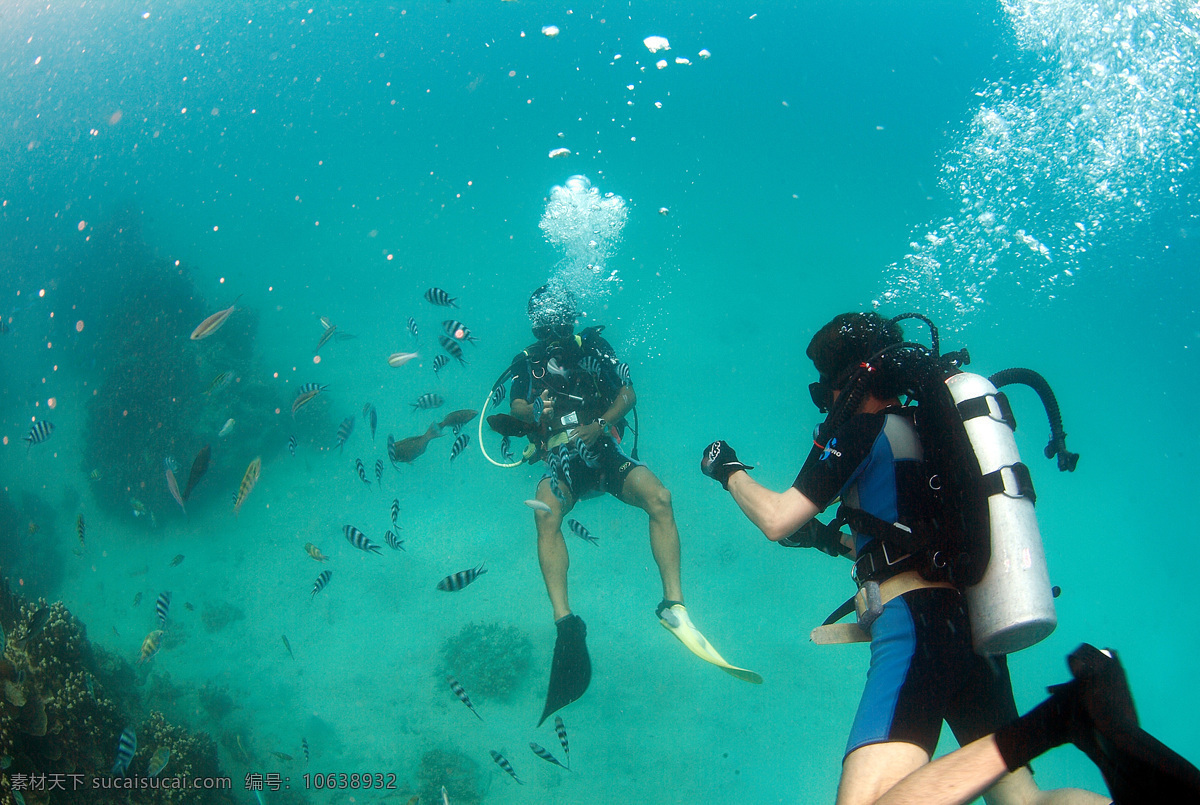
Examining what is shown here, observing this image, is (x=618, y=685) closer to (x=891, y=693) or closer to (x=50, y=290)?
(x=891, y=693)

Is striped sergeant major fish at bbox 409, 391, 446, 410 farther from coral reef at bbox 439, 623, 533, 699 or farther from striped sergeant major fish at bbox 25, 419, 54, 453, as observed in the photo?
coral reef at bbox 439, 623, 533, 699

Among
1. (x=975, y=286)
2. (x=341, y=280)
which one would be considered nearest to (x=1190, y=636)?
(x=975, y=286)

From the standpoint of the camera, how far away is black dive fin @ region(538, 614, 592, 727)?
14.9 feet

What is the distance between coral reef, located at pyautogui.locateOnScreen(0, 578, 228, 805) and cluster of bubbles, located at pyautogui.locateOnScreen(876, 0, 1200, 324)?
2401 cm

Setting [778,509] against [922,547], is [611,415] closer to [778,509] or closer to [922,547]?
[778,509]

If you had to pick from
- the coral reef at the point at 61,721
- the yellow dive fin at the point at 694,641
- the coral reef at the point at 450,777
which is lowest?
the coral reef at the point at 450,777

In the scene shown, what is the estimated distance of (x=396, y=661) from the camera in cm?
1169

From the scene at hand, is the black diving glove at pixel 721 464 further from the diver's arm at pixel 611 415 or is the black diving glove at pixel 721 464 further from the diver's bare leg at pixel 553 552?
the diver's arm at pixel 611 415

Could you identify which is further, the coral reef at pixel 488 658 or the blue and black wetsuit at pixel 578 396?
the coral reef at pixel 488 658

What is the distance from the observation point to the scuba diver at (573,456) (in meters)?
4.63

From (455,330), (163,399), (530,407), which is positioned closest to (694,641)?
(530,407)

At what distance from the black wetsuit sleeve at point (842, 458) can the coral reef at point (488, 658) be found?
10.0 meters

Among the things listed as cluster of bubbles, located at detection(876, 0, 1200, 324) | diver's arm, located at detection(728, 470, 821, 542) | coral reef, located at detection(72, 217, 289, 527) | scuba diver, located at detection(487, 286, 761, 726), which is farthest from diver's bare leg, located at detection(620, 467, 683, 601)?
cluster of bubbles, located at detection(876, 0, 1200, 324)

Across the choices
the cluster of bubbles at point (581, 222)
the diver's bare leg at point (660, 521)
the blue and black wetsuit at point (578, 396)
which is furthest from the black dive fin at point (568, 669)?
the cluster of bubbles at point (581, 222)
